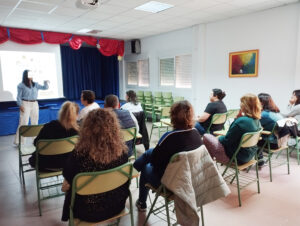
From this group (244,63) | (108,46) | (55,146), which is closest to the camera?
(55,146)

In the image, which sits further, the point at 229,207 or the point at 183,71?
the point at 183,71

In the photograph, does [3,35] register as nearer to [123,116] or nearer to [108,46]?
[108,46]

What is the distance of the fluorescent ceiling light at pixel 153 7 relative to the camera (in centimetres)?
440

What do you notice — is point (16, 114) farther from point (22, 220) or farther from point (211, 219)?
point (211, 219)

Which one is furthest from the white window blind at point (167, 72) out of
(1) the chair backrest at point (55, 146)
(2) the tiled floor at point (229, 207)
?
(1) the chair backrest at point (55, 146)

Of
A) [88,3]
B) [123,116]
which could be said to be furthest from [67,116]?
[88,3]

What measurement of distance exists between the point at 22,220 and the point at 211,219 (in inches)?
71.3

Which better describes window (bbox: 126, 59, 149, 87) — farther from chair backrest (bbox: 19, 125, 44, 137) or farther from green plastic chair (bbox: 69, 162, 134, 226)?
green plastic chair (bbox: 69, 162, 134, 226)

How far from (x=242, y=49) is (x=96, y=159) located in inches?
181

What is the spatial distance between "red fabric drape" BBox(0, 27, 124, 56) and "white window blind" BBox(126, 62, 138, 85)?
2.48ft

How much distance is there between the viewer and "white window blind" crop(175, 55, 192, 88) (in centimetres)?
649

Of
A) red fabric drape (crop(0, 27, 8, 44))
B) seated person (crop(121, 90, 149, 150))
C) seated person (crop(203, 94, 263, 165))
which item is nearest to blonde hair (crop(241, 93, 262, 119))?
seated person (crop(203, 94, 263, 165))

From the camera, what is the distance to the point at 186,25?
6.02 m

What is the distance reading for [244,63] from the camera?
5062 millimetres
